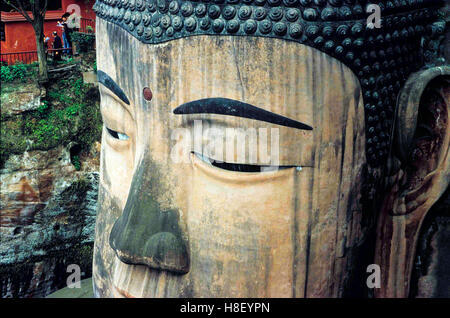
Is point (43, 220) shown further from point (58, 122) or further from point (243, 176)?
point (243, 176)

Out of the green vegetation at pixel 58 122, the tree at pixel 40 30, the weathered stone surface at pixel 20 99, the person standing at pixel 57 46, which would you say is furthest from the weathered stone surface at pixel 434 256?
the person standing at pixel 57 46

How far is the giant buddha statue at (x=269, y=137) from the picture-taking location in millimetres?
1909

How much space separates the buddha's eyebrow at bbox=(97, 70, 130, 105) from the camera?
2168 millimetres

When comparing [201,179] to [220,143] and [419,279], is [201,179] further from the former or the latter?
[419,279]

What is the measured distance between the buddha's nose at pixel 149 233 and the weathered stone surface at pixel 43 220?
6.74 m

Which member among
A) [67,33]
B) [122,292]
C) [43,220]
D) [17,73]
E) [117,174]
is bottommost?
[43,220]

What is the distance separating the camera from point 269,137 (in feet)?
6.31

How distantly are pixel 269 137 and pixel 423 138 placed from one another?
0.71 m

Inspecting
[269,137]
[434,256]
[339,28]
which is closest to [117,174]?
[269,137]

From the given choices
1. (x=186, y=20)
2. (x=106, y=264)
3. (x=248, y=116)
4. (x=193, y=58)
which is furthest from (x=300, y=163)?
(x=106, y=264)

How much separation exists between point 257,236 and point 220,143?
38 centimetres

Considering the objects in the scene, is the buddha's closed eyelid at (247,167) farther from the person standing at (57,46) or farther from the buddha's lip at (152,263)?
the person standing at (57,46)

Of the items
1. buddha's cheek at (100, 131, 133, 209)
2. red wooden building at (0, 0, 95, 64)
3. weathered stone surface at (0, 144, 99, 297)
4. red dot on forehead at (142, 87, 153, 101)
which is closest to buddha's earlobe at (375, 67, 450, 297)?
red dot on forehead at (142, 87, 153, 101)

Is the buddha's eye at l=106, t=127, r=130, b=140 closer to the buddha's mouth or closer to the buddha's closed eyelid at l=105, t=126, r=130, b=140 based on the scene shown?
the buddha's closed eyelid at l=105, t=126, r=130, b=140
